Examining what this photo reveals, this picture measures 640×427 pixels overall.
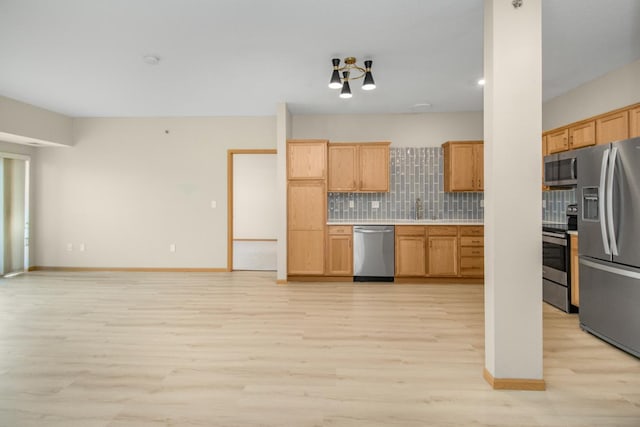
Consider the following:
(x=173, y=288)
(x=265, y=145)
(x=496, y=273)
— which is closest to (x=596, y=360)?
(x=496, y=273)

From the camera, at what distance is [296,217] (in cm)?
543

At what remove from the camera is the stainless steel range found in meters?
3.85

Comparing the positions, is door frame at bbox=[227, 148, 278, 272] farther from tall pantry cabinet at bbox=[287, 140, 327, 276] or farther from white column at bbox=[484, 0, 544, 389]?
white column at bbox=[484, 0, 544, 389]

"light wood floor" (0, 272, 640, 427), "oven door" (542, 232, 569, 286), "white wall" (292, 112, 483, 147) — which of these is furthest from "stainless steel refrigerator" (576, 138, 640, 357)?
"white wall" (292, 112, 483, 147)

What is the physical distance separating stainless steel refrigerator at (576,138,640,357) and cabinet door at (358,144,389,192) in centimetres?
273

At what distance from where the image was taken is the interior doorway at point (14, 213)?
5.75 meters

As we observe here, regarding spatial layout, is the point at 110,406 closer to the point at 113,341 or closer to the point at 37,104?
the point at 113,341

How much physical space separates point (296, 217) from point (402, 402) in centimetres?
358

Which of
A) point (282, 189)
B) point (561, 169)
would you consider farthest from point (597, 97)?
point (282, 189)

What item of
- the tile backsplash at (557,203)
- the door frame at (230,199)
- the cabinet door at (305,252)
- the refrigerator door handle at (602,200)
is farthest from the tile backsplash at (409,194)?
the refrigerator door handle at (602,200)

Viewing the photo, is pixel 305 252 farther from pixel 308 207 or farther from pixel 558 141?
pixel 558 141

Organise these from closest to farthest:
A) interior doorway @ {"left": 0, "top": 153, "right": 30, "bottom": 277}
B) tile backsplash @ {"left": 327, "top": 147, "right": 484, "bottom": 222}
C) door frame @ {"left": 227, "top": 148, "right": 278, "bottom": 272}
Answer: interior doorway @ {"left": 0, "top": 153, "right": 30, "bottom": 277}, tile backsplash @ {"left": 327, "top": 147, "right": 484, "bottom": 222}, door frame @ {"left": 227, "top": 148, "right": 278, "bottom": 272}

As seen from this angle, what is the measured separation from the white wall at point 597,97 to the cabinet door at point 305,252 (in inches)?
145

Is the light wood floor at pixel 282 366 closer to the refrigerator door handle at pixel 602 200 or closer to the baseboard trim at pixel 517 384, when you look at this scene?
the baseboard trim at pixel 517 384
